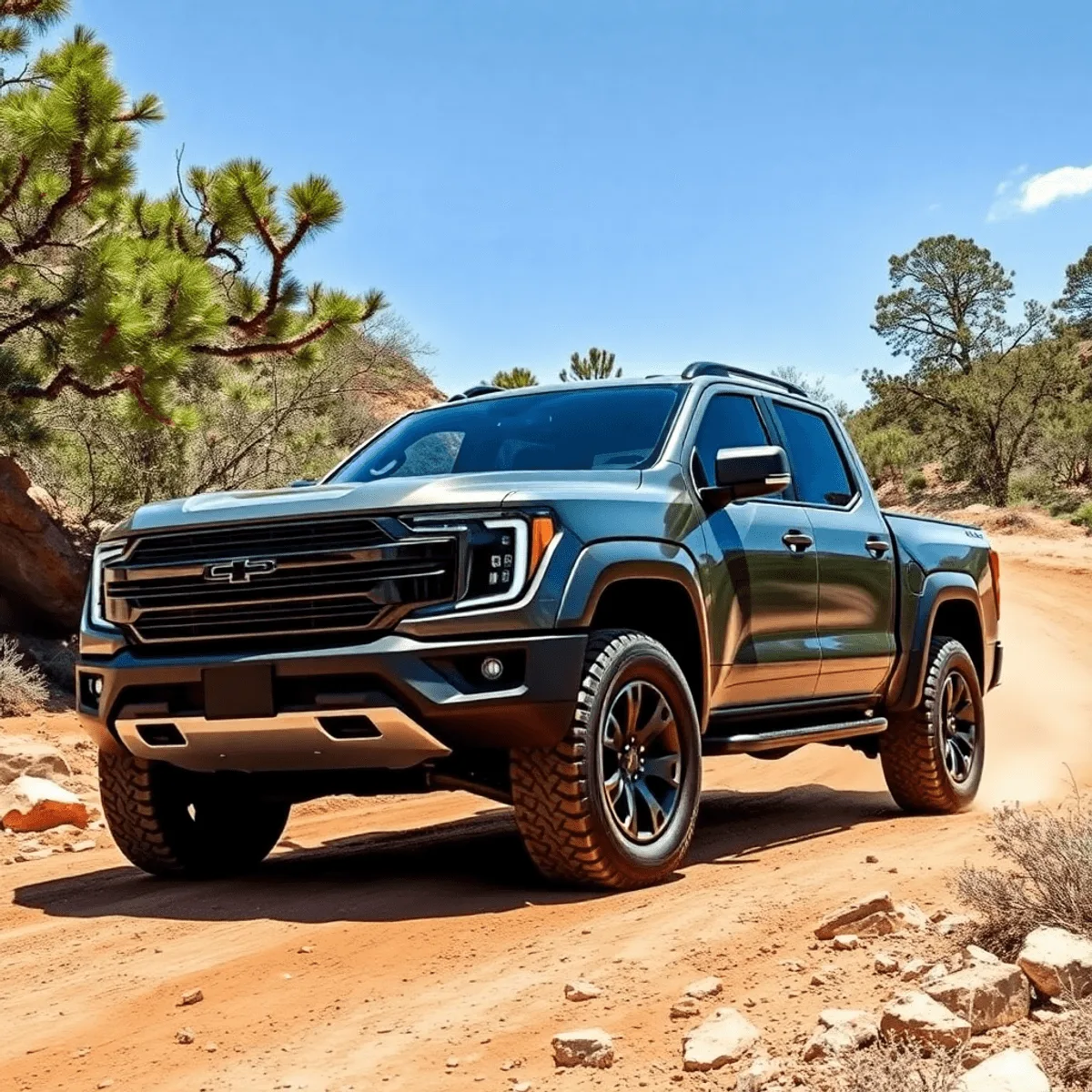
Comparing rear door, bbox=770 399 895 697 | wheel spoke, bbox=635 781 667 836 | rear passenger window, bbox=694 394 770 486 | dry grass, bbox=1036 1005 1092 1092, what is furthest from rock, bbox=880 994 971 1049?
rear door, bbox=770 399 895 697

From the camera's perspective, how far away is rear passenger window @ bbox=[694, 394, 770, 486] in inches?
254

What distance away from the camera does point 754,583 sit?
637cm

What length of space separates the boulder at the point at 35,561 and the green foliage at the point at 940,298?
42.3m

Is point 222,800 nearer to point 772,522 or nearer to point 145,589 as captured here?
point 145,589

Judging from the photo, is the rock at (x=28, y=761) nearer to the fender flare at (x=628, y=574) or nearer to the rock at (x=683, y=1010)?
the fender flare at (x=628, y=574)

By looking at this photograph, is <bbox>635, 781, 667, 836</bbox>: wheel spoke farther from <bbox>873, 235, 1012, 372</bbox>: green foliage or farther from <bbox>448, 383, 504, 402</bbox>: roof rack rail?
<bbox>873, 235, 1012, 372</bbox>: green foliage

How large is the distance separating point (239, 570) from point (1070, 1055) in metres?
3.25

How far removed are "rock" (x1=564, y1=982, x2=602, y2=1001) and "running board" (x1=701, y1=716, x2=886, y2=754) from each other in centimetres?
227

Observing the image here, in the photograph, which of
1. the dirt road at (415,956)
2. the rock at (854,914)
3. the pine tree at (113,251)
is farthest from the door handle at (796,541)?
the pine tree at (113,251)

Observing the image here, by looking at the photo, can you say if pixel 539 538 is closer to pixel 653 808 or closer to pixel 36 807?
pixel 653 808

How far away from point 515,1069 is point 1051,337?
42525mm

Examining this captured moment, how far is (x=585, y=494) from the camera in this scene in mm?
5453

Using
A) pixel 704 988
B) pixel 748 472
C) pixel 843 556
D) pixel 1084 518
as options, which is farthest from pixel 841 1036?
pixel 1084 518

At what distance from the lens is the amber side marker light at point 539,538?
514 centimetres
